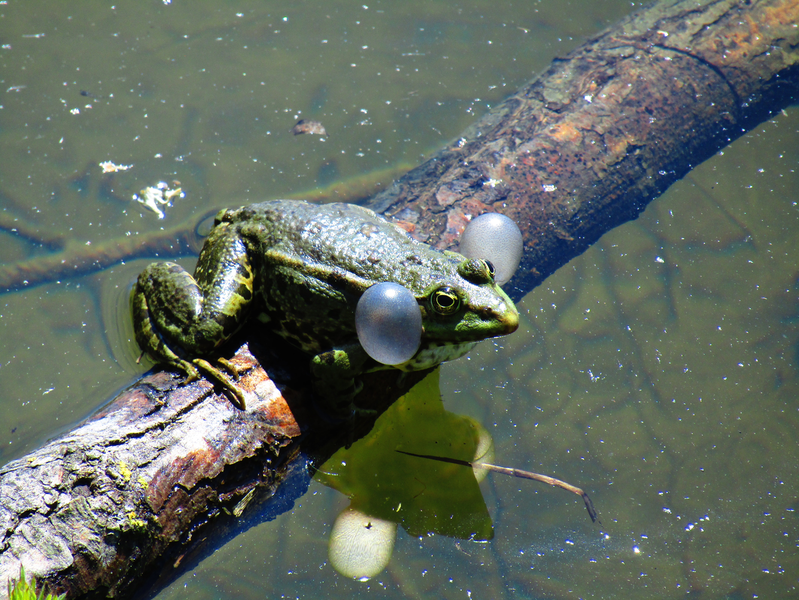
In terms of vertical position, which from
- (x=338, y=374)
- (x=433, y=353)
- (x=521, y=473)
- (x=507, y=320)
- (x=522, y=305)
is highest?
(x=507, y=320)

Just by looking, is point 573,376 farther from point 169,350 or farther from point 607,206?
point 169,350

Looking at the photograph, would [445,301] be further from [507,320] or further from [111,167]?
[111,167]

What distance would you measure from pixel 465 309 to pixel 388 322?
0.44m

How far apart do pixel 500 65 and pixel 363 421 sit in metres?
4.22

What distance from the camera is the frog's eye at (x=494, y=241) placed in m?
2.96

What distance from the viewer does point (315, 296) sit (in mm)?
2586

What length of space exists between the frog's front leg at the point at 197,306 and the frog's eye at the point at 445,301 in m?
0.97

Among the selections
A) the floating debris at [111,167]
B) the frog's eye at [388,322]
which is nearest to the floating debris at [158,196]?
the floating debris at [111,167]

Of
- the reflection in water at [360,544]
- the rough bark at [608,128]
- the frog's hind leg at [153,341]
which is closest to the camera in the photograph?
the frog's hind leg at [153,341]

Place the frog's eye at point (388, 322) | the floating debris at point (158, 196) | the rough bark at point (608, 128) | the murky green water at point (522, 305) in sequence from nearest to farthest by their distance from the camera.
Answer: the frog's eye at point (388, 322)
the murky green water at point (522, 305)
the rough bark at point (608, 128)
the floating debris at point (158, 196)

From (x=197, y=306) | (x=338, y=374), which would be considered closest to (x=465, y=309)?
(x=338, y=374)

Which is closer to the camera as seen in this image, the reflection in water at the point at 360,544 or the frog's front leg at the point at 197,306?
the frog's front leg at the point at 197,306

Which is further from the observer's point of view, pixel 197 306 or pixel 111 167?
Result: pixel 111 167

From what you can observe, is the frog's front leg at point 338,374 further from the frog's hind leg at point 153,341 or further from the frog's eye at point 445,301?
the frog's hind leg at point 153,341
